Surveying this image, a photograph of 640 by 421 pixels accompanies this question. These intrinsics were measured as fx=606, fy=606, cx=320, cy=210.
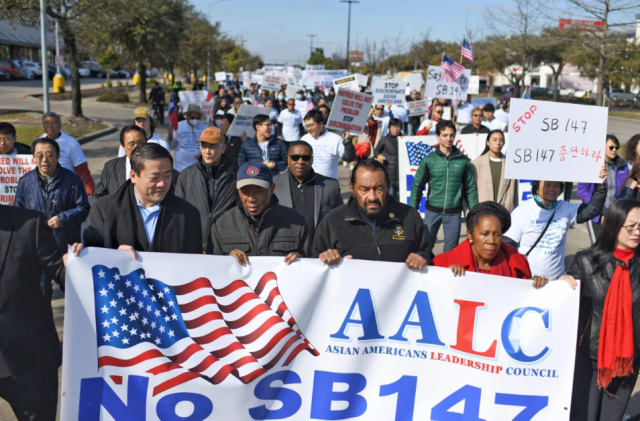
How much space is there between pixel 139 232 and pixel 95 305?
497mm

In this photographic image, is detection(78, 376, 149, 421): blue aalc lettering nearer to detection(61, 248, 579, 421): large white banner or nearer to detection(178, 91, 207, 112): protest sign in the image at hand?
detection(61, 248, 579, 421): large white banner

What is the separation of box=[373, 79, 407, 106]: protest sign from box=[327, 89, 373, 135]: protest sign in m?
6.11

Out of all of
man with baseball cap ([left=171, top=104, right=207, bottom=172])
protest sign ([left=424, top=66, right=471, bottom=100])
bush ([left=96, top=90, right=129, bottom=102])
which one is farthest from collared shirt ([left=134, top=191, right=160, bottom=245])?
bush ([left=96, top=90, right=129, bottom=102])

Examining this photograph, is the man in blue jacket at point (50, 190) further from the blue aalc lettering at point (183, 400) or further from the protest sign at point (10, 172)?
the blue aalc lettering at point (183, 400)

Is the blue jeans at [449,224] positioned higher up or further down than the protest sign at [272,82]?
further down

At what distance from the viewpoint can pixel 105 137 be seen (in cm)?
2133

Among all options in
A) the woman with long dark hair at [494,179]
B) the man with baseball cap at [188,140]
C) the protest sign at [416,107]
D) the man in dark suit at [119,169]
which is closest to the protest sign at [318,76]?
the protest sign at [416,107]

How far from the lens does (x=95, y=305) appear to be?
3443 millimetres

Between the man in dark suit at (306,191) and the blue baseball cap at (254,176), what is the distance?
1.40m

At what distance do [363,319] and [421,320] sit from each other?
35 cm

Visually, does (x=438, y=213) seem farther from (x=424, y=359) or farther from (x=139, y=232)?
(x=139, y=232)

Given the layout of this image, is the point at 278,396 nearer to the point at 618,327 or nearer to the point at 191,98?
the point at 618,327

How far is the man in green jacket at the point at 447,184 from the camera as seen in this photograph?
6848 millimetres

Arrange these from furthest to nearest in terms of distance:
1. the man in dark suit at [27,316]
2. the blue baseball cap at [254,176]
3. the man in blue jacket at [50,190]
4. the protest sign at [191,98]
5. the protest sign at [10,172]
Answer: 1. the protest sign at [191,98]
2. the protest sign at [10,172]
3. the man in blue jacket at [50,190]
4. the blue baseball cap at [254,176]
5. the man in dark suit at [27,316]
